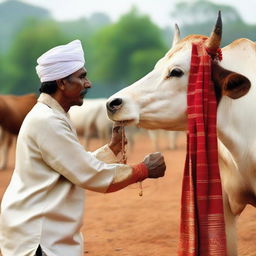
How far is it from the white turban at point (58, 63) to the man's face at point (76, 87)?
0.04 metres

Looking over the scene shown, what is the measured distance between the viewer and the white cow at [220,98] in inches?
145

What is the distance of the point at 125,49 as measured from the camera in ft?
172

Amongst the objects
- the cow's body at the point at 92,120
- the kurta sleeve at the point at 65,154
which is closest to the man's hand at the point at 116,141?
the kurta sleeve at the point at 65,154

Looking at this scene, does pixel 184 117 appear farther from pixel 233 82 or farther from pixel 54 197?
pixel 54 197

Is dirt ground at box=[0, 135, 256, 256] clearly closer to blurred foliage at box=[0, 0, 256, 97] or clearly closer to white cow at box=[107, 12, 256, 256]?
white cow at box=[107, 12, 256, 256]

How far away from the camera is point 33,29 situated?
54.7m

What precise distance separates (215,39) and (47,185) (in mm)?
1356

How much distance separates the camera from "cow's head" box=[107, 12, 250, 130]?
3664 mm

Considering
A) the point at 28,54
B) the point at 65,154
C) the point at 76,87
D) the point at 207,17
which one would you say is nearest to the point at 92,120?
the point at 76,87

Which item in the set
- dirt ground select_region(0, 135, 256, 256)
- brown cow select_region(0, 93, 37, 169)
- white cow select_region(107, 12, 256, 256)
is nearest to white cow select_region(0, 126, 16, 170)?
brown cow select_region(0, 93, 37, 169)

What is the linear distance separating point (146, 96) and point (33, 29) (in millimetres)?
52352

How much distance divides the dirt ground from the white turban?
2.83 feet

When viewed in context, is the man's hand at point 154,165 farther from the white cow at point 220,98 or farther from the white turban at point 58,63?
the white turban at point 58,63

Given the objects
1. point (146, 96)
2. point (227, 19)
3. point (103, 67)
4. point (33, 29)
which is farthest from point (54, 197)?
point (227, 19)
